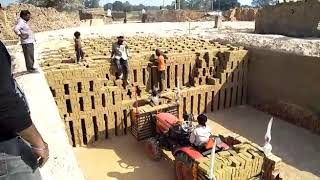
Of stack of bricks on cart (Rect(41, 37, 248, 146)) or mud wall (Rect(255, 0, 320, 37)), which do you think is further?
mud wall (Rect(255, 0, 320, 37))

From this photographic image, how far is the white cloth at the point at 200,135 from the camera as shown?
5426 mm

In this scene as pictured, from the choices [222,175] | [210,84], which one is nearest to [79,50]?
[210,84]

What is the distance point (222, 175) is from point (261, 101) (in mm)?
6803

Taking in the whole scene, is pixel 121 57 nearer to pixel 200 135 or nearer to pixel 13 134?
pixel 200 135

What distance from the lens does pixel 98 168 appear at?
7.37m

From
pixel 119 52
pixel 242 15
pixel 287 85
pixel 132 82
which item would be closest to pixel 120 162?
pixel 132 82

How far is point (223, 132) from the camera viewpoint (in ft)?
30.8

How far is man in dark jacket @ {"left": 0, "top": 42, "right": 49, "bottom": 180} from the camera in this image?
174 centimetres

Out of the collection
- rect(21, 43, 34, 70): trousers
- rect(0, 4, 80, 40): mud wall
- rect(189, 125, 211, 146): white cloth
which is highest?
rect(0, 4, 80, 40): mud wall

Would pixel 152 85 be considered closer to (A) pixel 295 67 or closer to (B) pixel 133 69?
(B) pixel 133 69

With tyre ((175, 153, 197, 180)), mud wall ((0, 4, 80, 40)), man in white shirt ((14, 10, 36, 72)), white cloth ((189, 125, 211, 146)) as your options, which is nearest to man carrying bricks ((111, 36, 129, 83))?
man in white shirt ((14, 10, 36, 72))

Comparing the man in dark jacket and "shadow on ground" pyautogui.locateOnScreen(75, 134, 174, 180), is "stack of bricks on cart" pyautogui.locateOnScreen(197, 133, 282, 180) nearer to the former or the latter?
"shadow on ground" pyautogui.locateOnScreen(75, 134, 174, 180)

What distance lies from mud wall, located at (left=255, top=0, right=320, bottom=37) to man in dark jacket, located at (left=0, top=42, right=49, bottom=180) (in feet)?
45.9

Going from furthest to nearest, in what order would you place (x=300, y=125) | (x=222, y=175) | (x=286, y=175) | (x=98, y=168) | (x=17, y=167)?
(x=300, y=125) → (x=98, y=168) → (x=286, y=175) → (x=222, y=175) → (x=17, y=167)
